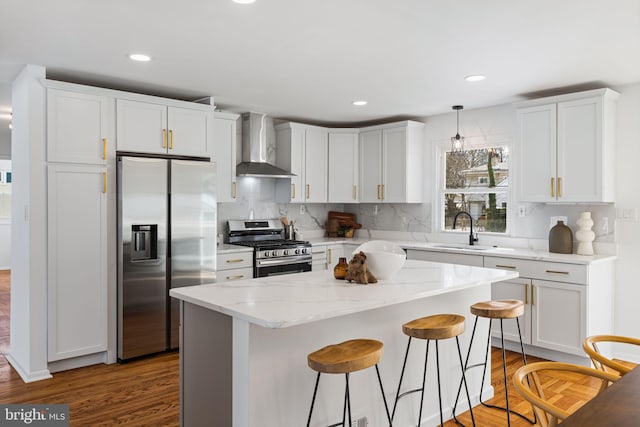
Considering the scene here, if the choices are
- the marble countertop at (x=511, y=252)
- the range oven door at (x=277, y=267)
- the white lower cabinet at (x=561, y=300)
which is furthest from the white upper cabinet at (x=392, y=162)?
the white lower cabinet at (x=561, y=300)

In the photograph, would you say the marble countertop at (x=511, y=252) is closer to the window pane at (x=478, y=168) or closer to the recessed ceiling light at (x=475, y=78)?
the window pane at (x=478, y=168)

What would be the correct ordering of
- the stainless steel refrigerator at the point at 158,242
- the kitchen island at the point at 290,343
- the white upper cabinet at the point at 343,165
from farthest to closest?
the white upper cabinet at the point at 343,165
the stainless steel refrigerator at the point at 158,242
the kitchen island at the point at 290,343

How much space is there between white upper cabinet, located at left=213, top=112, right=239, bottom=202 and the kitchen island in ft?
7.22

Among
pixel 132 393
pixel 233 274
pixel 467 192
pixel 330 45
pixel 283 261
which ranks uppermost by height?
pixel 330 45

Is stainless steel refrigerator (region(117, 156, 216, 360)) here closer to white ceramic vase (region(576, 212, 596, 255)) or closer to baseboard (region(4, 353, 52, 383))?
baseboard (region(4, 353, 52, 383))

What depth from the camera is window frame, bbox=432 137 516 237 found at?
4977 mm

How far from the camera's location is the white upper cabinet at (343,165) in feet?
19.8

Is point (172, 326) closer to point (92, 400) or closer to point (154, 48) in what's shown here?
point (92, 400)

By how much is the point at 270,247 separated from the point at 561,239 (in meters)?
2.73

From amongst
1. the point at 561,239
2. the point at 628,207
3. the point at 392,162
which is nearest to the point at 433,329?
the point at 561,239

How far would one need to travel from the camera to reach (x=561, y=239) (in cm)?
434

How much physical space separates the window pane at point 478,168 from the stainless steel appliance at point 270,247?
1.82 m

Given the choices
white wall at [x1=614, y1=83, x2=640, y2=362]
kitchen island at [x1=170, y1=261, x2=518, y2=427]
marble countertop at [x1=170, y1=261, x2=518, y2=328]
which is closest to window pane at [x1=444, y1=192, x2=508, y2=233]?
white wall at [x1=614, y1=83, x2=640, y2=362]

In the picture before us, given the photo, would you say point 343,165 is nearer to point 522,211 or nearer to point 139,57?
point 522,211
